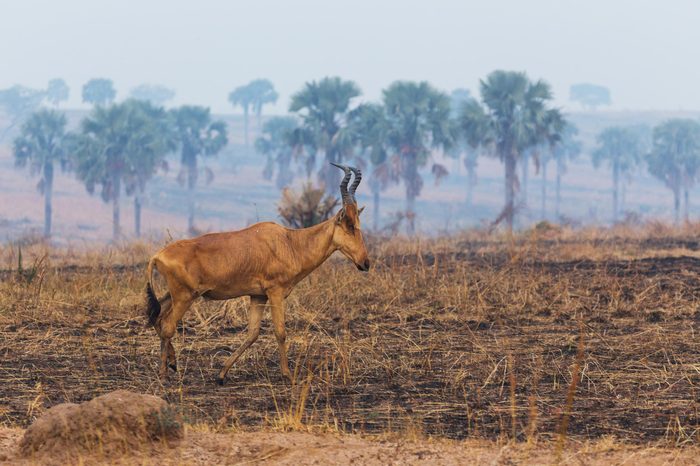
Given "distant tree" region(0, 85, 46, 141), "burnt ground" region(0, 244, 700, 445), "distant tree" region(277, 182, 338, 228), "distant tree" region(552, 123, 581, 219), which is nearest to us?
"burnt ground" region(0, 244, 700, 445)

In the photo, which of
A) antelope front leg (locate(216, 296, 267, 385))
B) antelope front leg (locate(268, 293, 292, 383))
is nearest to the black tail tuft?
antelope front leg (locate(216, 296, 267, 385))

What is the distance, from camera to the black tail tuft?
9727 mm

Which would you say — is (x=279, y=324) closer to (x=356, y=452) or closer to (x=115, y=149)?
(x=356, y=452)

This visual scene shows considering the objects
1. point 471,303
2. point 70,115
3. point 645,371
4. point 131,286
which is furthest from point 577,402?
point 70,115

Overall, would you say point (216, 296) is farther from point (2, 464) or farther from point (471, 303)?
point (471, 303)

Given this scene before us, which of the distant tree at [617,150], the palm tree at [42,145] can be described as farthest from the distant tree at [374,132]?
the distant tree at [617,150]

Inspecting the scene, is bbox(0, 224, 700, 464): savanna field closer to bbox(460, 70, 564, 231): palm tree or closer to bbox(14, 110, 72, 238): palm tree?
bbox(460, 70, 564, 231): palm tree

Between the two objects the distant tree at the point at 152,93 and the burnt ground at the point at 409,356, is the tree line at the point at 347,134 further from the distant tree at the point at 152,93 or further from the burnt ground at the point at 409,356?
the distant tree at the point at 152,93

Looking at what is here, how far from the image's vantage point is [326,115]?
60219 mm

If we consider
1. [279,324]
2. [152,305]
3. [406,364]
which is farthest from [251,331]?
[406,364]

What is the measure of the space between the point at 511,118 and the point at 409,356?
46.5 metres

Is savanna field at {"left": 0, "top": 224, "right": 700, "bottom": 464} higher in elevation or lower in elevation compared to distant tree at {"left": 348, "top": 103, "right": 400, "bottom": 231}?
lower

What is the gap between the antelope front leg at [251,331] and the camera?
977 centimetres

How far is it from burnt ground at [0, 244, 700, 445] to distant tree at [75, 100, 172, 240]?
4720 cm
